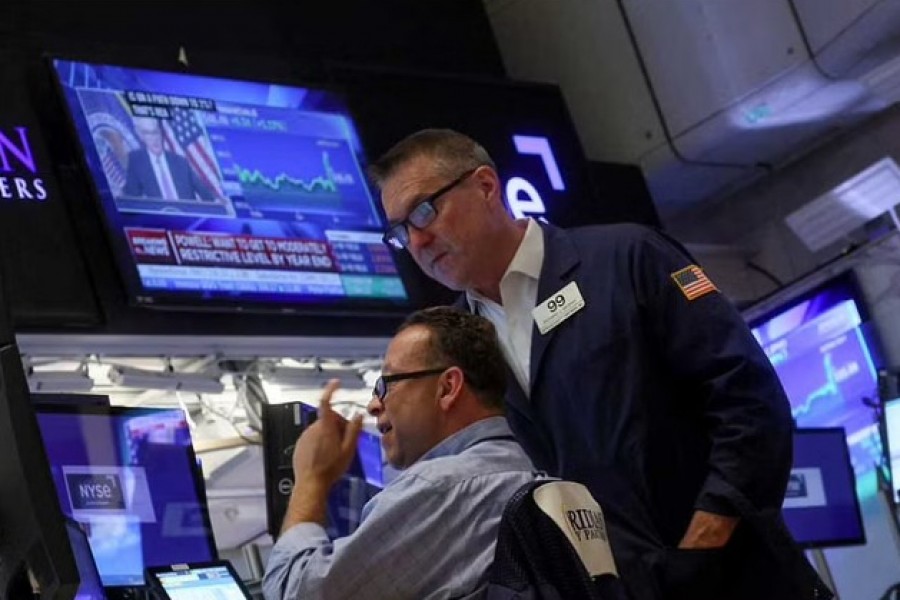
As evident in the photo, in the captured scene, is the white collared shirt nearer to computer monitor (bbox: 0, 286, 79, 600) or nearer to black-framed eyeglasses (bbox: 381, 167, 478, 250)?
black-framed eyeglasses (bbox: 381, 167, 478, 250)

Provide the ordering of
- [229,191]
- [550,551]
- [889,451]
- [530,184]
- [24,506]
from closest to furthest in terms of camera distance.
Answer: [24,506], [550,551], [229,191], [889,451], [530,184]

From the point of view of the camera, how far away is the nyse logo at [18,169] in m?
4.71

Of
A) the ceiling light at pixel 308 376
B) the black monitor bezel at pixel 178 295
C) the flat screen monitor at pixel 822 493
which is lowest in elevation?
the flat screen monitor at pixel 822 493

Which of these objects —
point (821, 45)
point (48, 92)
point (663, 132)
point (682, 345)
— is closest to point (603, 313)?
point (682, 345)

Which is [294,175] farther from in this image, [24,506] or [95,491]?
[24,506]

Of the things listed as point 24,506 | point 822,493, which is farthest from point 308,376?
point 24,506

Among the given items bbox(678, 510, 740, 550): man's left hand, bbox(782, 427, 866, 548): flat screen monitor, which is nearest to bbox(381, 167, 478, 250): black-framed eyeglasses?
bbox(678, 510, 740, 550): man's left hand

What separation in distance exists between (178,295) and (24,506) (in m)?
3.38

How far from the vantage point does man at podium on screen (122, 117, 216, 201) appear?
192 inches

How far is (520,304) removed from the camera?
107 inches

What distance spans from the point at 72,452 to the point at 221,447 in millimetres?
1659

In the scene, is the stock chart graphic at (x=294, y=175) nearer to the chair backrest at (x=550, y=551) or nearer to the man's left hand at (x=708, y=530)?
the man's left hand at (x=708, y=530)

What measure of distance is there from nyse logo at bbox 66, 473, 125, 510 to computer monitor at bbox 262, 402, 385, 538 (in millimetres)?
319

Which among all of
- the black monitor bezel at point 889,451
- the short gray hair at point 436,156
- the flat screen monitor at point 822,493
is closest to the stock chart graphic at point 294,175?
the flat screen monitor at point 822,493
